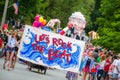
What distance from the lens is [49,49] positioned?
18.8 m

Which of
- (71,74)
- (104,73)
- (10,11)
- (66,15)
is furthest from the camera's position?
(66,15)

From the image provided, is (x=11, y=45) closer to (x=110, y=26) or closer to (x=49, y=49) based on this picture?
(x=49, y=49)

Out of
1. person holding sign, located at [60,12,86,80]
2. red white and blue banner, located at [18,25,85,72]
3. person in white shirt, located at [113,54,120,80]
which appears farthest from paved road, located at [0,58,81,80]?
person in white shirt, located at [113,54,120,80]

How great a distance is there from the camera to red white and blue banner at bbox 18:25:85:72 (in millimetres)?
18609

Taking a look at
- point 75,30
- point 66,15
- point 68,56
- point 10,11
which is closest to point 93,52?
point 75,30

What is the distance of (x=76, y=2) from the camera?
8925cm

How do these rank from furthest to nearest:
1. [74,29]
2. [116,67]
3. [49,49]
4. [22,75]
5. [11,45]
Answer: [116,67] < [74,29] < [11,45] < [22,75] < [49,49]

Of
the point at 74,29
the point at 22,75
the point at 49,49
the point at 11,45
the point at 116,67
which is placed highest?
the point at 74,29

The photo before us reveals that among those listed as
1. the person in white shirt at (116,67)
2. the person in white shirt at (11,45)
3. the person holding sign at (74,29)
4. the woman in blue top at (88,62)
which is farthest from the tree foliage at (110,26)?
the person in white shirt at (11,45)

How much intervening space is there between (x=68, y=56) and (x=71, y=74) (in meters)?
3.76

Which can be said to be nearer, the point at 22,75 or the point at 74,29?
the point at 22,75

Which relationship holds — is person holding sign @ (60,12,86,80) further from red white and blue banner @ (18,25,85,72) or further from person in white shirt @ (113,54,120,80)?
red white and blue banner @ (18,25,85,72)

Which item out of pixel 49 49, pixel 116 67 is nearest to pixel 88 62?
pixel 116 67

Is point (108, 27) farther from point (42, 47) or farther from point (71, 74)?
point (42, 47)
